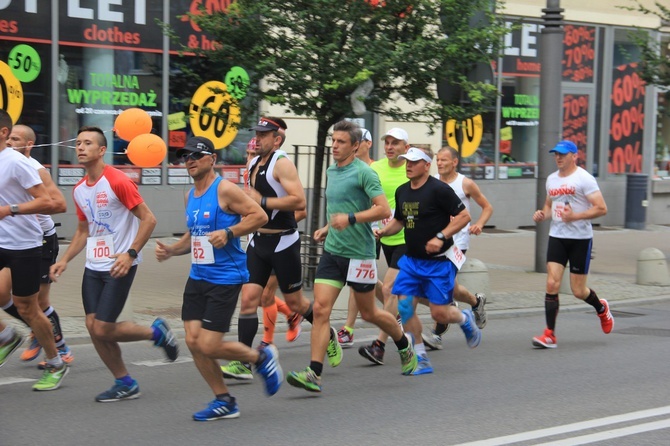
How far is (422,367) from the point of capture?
8.18 m

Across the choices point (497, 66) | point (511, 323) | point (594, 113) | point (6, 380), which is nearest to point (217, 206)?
point (6, 380)

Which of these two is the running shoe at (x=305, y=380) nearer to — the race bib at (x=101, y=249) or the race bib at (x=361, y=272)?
the race bib at (x=361, y=272)

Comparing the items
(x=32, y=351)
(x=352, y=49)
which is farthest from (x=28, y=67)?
(x=32, y=351)

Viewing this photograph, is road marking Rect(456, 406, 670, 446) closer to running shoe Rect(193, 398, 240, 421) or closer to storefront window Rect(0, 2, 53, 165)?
running shoe Rect(193, 398, 240, 421)

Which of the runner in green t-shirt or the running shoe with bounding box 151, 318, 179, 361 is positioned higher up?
the runner in green t-shirt

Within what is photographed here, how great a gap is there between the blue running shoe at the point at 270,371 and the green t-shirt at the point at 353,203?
126 centimetres

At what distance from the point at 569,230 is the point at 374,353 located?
2.32 meters

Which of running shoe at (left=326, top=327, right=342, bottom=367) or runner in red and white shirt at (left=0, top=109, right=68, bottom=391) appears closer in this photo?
runner in red and white shirt at (left=0, top=109, right=68, bottom=391)

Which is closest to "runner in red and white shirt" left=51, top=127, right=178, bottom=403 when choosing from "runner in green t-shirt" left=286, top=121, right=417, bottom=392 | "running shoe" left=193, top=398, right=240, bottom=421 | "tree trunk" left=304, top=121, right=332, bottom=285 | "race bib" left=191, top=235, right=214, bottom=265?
"race bib" left=191, top=235, right=214, bottom=265

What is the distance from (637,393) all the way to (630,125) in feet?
57.9

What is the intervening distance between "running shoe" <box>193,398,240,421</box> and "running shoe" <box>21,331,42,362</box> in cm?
226

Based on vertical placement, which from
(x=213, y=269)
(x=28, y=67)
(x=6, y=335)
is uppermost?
(x=28, y=67)

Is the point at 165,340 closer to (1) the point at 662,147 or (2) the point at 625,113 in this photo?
(2) the point at 625,113

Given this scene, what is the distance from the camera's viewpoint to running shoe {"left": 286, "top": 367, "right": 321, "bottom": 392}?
710 centimetres
